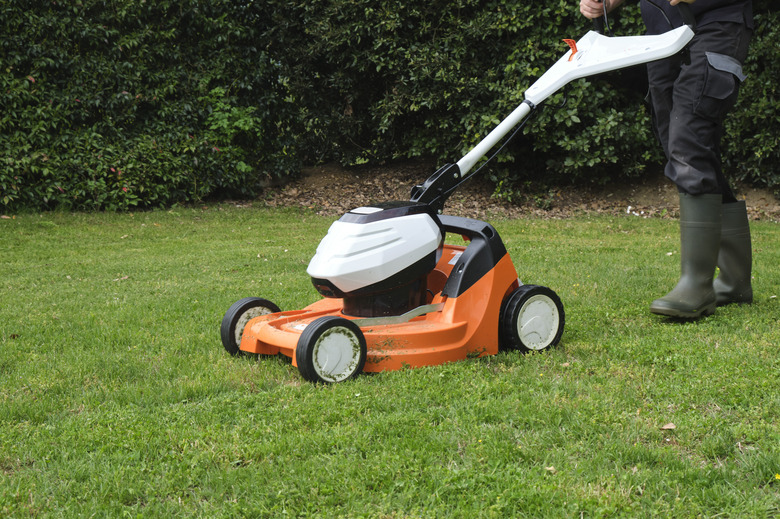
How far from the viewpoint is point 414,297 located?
129 inches

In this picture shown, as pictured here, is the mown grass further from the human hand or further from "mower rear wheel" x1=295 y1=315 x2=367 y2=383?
the human hand

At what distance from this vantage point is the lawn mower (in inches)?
117

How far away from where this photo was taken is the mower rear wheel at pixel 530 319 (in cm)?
321

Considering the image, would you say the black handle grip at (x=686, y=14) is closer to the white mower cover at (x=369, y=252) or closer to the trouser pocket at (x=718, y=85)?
the trouser pocket at (x=718, y=85)

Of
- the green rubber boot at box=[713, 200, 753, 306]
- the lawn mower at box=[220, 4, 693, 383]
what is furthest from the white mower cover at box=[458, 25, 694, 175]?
the green rubber boot at box=[713, 200, 753, 306]

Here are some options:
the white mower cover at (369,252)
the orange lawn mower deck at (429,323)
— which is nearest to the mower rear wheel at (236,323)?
the orange lawn mower deck at (429,323)

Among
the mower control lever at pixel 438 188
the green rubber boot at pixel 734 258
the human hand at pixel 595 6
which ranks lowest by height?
the green rubber boot at pixel 734 258

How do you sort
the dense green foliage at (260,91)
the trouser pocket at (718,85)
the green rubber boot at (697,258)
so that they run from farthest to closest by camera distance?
the dense green foliage at (260,91) → the green rubber boot at (697,258) → the trouser pocket at (718,85)

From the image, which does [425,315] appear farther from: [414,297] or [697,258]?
[697,258]

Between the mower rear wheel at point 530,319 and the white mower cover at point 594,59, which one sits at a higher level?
the white mower cover at point 594,59

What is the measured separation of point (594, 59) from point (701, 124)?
0.64 metres

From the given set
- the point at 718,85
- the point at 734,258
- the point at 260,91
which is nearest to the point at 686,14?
the point at 718,85

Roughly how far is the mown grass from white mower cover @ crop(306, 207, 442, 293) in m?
0.42

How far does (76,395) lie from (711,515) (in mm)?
2228
